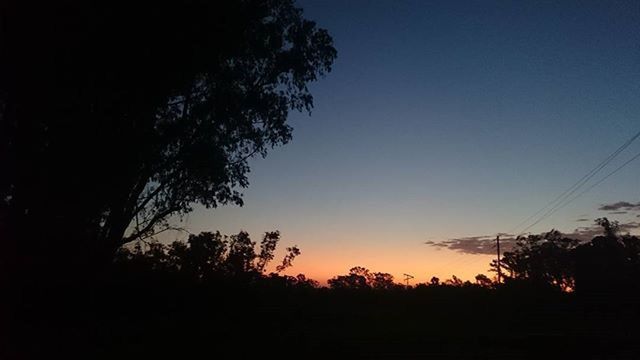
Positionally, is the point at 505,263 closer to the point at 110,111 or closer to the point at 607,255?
the point at 607,255

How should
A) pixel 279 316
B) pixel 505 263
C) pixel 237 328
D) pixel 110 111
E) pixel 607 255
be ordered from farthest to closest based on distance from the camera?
pixel 505 263 → pixel 607 255 → pixel 279 316 → pixel 237 328 → pixel 110 111

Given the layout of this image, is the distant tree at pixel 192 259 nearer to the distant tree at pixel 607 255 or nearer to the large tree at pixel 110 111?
the large tree at pixel 110 111

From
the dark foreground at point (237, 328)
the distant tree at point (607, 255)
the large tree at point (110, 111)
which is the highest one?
the distant tree at point (607, 255)

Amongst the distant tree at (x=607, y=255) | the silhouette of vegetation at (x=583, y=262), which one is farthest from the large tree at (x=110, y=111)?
the distant tree at (x=607, y=255)

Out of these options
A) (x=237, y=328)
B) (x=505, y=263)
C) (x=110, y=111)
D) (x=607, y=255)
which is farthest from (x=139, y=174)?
(x=505, y=263)

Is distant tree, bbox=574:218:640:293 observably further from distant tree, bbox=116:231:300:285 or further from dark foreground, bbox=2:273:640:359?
distant tree, bbox=116:231:300:285

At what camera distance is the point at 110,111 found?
1394cm

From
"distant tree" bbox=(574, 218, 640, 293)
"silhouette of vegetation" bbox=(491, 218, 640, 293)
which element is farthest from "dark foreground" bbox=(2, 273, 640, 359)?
"distant tree" bbox=(574, 218, 640, 293)

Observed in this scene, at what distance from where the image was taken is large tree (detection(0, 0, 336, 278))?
41.9 feet

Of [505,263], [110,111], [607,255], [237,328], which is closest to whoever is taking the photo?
[110,111]

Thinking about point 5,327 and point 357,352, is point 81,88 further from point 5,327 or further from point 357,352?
point 357,352

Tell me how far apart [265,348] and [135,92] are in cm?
878

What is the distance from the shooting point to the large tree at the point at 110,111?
12.8 meters

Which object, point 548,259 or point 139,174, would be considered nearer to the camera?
point 139,174
